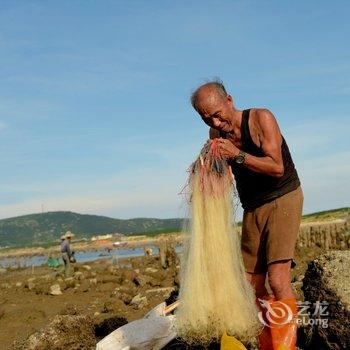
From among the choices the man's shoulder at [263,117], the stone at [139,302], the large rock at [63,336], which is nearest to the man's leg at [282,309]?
the man's shoulder at [263,117]

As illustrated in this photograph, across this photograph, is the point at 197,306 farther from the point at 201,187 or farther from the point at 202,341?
the point at 201,187

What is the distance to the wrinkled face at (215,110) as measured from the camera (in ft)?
16.4

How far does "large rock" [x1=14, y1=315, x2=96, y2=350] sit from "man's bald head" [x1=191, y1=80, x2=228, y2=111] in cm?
287

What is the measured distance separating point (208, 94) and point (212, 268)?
54.2 inches

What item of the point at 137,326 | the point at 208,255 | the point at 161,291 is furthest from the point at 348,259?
the point at 161,291

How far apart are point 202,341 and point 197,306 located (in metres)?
0.30

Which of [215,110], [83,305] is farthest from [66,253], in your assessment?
[215,110]

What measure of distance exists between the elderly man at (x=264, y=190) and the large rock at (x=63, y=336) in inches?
83.9

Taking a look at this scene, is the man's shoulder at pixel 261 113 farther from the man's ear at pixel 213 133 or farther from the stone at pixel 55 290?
the stone at pixel 55 290

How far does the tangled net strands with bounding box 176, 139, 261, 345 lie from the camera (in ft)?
15.7

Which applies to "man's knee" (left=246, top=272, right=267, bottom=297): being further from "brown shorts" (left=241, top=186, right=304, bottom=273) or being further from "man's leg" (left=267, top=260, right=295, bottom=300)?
"man's leg" (left=267, top=260, right=295, bottom=300)

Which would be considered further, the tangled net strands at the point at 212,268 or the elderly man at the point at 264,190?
the elderly man at the point at 264,190

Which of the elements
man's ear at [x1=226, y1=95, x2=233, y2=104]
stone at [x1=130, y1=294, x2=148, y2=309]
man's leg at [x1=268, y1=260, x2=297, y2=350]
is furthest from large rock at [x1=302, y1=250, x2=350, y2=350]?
stone at [x1=130, y1=294, x2=148, y2=309]

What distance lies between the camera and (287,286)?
504cm
